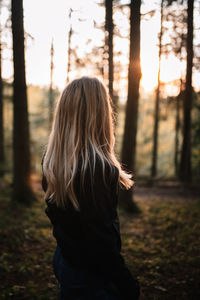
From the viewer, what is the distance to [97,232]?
6.07 feet

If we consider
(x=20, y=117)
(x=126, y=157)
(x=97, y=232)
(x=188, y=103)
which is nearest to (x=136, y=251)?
(x=126, y=157)

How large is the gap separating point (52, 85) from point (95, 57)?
6.68m

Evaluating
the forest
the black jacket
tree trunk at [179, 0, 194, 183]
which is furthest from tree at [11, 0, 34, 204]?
tree trunk at [179, 0, 194, 183]

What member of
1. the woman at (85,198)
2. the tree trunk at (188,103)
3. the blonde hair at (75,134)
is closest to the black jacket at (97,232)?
the woman at (85,198)

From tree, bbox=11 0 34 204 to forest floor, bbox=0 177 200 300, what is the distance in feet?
2.54

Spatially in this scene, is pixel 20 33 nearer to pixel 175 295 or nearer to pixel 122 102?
pixel 175 295

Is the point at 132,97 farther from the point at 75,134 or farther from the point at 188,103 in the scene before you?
the point at 75,134

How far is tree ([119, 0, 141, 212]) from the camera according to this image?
30.4 ft

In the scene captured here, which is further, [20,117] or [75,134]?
[20,117]

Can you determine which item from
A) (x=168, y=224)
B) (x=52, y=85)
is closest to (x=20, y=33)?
(x=168, y=224)

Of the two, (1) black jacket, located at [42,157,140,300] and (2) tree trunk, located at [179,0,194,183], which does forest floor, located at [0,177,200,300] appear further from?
(2) tree trunk, located at [179,0,194,183]

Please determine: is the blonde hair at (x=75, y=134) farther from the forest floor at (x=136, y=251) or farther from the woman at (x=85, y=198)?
the forest floor at (x=136, y=251)

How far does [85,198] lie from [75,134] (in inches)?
20.3

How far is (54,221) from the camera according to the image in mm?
2084
